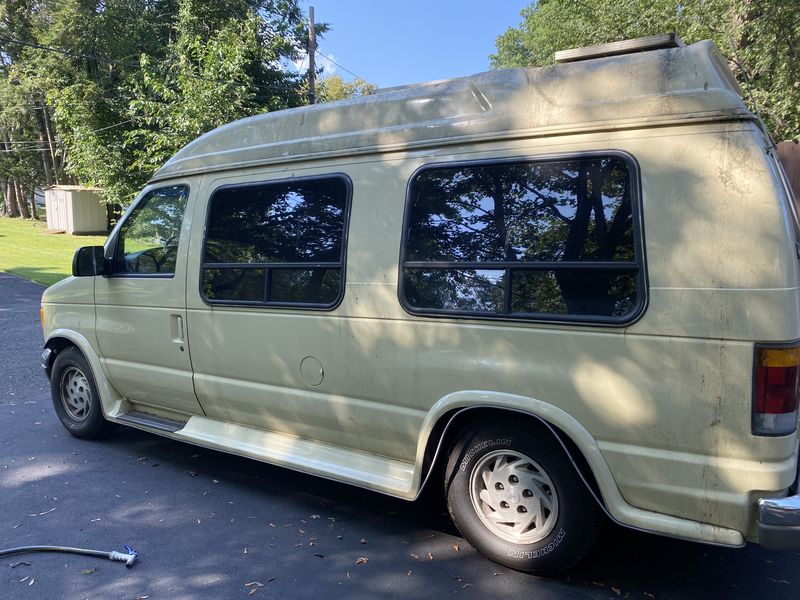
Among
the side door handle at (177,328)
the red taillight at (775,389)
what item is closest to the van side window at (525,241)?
the red taillight at (775,389)

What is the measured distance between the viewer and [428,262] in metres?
3.47

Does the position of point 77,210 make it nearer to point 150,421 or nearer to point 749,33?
point 749,33

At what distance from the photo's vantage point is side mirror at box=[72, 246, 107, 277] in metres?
4.97

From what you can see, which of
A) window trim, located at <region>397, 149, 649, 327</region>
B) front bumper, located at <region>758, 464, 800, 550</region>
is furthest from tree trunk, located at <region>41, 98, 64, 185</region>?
front bumper, located at <region>758, 464, 800, 550</region>

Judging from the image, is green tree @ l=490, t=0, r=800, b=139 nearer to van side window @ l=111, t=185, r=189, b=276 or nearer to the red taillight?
the red taillight

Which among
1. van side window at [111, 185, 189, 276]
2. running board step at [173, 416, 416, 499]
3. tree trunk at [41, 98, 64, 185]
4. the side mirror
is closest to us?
running board step at [173, 416, 416, 499]

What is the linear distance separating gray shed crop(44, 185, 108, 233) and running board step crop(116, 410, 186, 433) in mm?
32453

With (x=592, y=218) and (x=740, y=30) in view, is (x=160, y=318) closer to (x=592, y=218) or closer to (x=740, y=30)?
(x=592, y=218)

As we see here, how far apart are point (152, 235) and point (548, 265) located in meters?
3.24

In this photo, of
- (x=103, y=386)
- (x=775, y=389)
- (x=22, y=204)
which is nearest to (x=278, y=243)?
(x=103, y=386)

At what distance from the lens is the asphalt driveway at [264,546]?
10.5 feet

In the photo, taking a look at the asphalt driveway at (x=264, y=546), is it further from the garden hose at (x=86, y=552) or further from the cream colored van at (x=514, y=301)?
the cream colored van at (x=514, y=301)

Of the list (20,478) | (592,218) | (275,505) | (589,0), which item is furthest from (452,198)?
(589,0)

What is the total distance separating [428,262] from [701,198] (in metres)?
1.39
